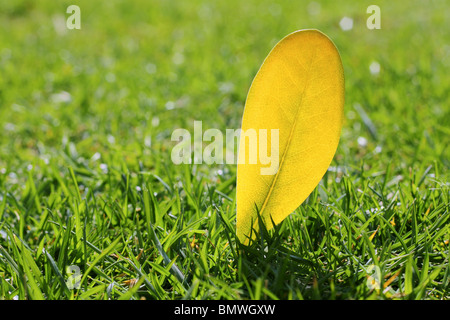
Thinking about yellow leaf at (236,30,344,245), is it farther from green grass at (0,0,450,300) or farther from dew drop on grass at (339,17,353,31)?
dew drop on grass at (339,17,353,31)

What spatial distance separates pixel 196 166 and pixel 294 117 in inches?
26.7

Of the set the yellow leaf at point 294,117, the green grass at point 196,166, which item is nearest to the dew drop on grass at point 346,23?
the green grass at point 196,166

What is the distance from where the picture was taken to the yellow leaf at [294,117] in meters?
0.97

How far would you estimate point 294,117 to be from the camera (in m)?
1.01

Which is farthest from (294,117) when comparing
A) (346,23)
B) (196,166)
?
(346,23)

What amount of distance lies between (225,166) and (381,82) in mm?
1392

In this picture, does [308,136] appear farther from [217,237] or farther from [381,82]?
[381,82]

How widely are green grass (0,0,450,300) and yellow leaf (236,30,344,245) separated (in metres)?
0.14

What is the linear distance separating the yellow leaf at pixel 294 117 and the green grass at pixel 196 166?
0.14m

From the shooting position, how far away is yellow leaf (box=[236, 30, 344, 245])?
0.97 m

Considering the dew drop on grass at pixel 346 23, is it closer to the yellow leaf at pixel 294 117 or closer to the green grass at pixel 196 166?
the green grass at pixel 196 166

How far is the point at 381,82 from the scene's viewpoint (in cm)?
270

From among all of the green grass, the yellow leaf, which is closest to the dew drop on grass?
the green grass
